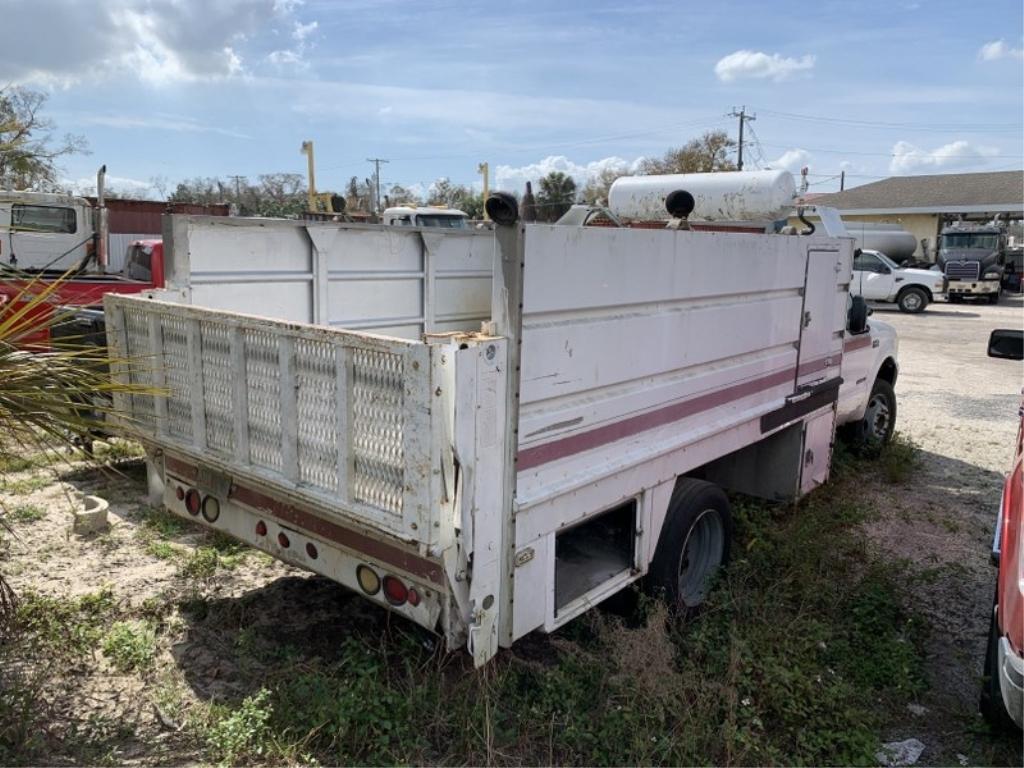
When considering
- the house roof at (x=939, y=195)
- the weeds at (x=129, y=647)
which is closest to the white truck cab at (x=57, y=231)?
the weeds at (x=129, y=647)

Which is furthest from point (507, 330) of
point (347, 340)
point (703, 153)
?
point (703, 153)

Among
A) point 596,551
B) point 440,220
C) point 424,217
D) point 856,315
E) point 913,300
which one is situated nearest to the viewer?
point 596,551

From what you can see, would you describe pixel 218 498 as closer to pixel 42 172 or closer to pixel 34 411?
pixel 34 411

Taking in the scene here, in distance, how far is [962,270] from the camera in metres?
27.4

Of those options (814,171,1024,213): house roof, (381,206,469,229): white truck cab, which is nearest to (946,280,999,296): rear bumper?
(814,171,1024,213): house roof

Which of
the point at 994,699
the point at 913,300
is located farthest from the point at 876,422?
the point at 913,300

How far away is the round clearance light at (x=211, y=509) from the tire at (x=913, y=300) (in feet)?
80.9

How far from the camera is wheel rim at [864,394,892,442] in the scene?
25.2 feet

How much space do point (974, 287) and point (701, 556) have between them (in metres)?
27.3

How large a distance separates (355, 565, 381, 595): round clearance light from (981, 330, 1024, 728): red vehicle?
2.27 m

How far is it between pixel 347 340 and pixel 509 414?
0.64m

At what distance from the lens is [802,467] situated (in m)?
5.67

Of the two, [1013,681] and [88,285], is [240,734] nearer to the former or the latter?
[1013,681]

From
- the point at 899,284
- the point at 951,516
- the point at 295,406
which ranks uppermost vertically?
the point at 295,406
